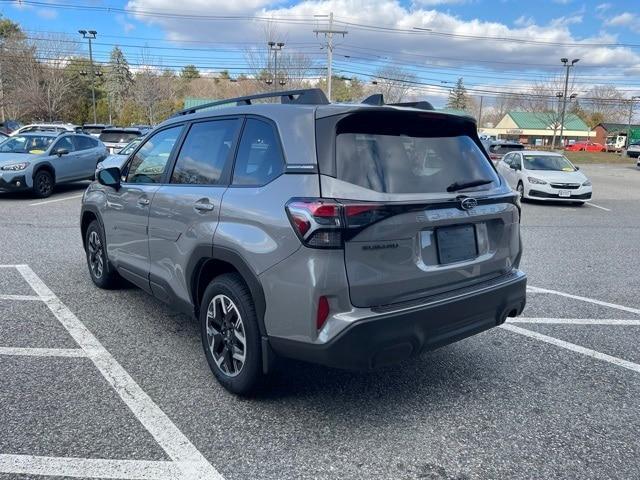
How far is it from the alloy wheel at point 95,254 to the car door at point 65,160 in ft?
29.0

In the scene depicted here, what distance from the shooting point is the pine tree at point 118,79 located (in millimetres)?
82625

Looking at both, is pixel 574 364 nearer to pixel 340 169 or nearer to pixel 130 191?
pixel 340 169

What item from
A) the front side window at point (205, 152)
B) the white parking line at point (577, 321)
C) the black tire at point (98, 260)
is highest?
the front side window at point (205, 152)

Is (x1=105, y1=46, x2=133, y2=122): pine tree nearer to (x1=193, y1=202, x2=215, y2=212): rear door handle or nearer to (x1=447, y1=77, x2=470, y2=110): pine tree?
(x1=447, y1=77, x2=470, y2=110): pine tree

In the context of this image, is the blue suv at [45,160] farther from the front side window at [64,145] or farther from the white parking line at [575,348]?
the white parking line at [575,348]

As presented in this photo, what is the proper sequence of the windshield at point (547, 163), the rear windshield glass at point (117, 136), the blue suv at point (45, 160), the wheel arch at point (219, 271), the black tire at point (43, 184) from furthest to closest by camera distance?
the rear windshield glass at point (117, 136) → the windshield at point (547, 163) → the black tire at point (43, 184) → the blue suv at point (45, 160) → the wheel arch at point (219, 271)

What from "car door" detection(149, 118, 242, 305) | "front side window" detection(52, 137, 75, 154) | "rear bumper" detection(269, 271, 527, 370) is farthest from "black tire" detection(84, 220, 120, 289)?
"front side window" detection(52, 137, 75, 154)

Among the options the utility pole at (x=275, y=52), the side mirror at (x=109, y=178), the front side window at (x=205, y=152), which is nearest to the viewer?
the front side window at (x=205, y=152)

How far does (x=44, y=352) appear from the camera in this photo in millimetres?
3957

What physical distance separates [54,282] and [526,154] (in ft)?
43.9

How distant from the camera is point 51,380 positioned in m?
3.52

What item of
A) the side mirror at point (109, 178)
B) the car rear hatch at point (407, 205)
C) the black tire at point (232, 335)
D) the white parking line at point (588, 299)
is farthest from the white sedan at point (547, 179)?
the black tire at point (232, 335)

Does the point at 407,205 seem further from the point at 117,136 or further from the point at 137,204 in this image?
the point at 117,136

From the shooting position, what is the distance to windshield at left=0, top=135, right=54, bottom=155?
1308 cm
